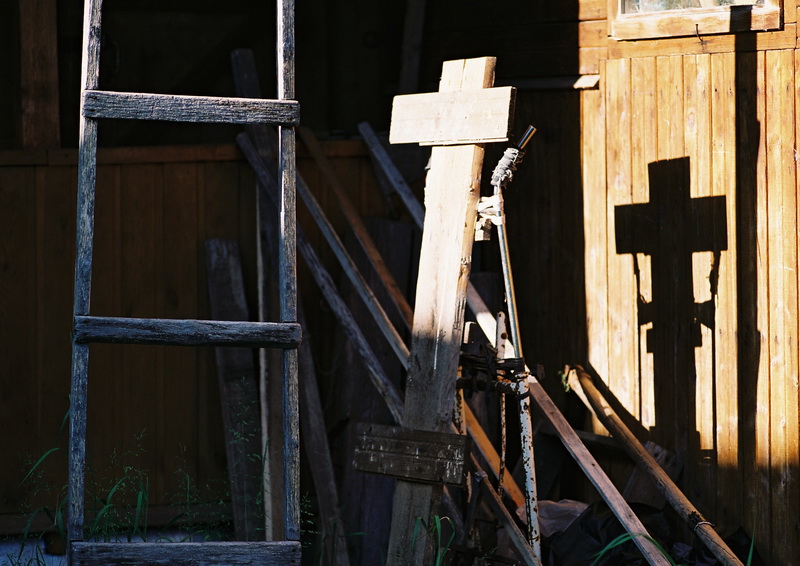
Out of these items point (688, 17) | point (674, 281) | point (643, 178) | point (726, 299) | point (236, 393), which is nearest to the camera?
point (726, 299)

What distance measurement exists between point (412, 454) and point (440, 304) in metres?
0.59

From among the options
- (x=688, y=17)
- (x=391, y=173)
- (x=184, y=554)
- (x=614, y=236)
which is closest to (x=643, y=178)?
(x=614, y=236)

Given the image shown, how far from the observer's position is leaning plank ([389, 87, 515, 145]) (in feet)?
13.4

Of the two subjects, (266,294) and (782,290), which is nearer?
(782,290)

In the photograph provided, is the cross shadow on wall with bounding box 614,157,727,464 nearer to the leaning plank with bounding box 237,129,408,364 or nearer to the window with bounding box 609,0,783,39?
the window with bounding box 609,0,783,39

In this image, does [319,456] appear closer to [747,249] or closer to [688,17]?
[747,249]

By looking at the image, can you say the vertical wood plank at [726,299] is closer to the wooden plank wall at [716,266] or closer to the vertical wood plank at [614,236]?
the wooden plank wall at [716,266]

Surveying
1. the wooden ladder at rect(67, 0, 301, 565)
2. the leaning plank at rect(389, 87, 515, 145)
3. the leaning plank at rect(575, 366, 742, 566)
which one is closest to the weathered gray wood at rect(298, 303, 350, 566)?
the leaning plank at rect(575, 366, 742, 566)

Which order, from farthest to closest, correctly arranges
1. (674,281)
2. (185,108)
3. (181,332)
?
(674,281), (185,108), (181,332)

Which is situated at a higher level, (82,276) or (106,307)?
(82,276)

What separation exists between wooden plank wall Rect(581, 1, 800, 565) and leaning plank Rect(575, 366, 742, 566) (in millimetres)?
137

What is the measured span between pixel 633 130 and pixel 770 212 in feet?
2.68

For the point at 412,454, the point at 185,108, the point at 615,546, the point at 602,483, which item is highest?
the point at 185,108

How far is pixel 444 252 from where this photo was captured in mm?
4230
